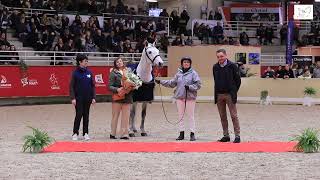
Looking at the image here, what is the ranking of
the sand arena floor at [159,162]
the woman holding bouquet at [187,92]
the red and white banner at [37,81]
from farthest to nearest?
the red and white banner at [37,81], the woman holding bouquet at [187,92], the sand arena floor at [159,162]

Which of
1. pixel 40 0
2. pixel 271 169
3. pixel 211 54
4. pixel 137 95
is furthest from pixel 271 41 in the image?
pixel 271 169

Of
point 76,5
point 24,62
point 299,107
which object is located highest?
point 76,5

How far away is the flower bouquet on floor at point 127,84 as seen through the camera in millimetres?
13461

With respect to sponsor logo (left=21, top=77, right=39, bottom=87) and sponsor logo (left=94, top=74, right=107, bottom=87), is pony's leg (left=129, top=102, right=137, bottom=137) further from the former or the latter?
sponsor logo (left=94, top=74, right=107, bottom=87)

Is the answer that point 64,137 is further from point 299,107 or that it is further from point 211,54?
point 211,54

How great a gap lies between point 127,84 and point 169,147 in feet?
7.04

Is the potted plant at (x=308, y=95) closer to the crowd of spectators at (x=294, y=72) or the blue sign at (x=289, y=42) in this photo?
the crowd of spectators at (x=294, y=72)

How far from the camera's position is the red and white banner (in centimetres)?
2472

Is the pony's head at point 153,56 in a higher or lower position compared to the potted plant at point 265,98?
higher

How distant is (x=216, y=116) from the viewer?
2028cm

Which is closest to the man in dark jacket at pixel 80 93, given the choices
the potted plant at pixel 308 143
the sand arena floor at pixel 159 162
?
the sand arena floor at pixel 159 162

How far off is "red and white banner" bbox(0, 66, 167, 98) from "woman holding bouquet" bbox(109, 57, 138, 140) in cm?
1115

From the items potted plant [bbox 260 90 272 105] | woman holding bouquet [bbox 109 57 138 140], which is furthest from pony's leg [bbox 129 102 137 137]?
potted plant [bbox 260 90 272 105]

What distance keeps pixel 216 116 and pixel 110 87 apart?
730 centimetres
